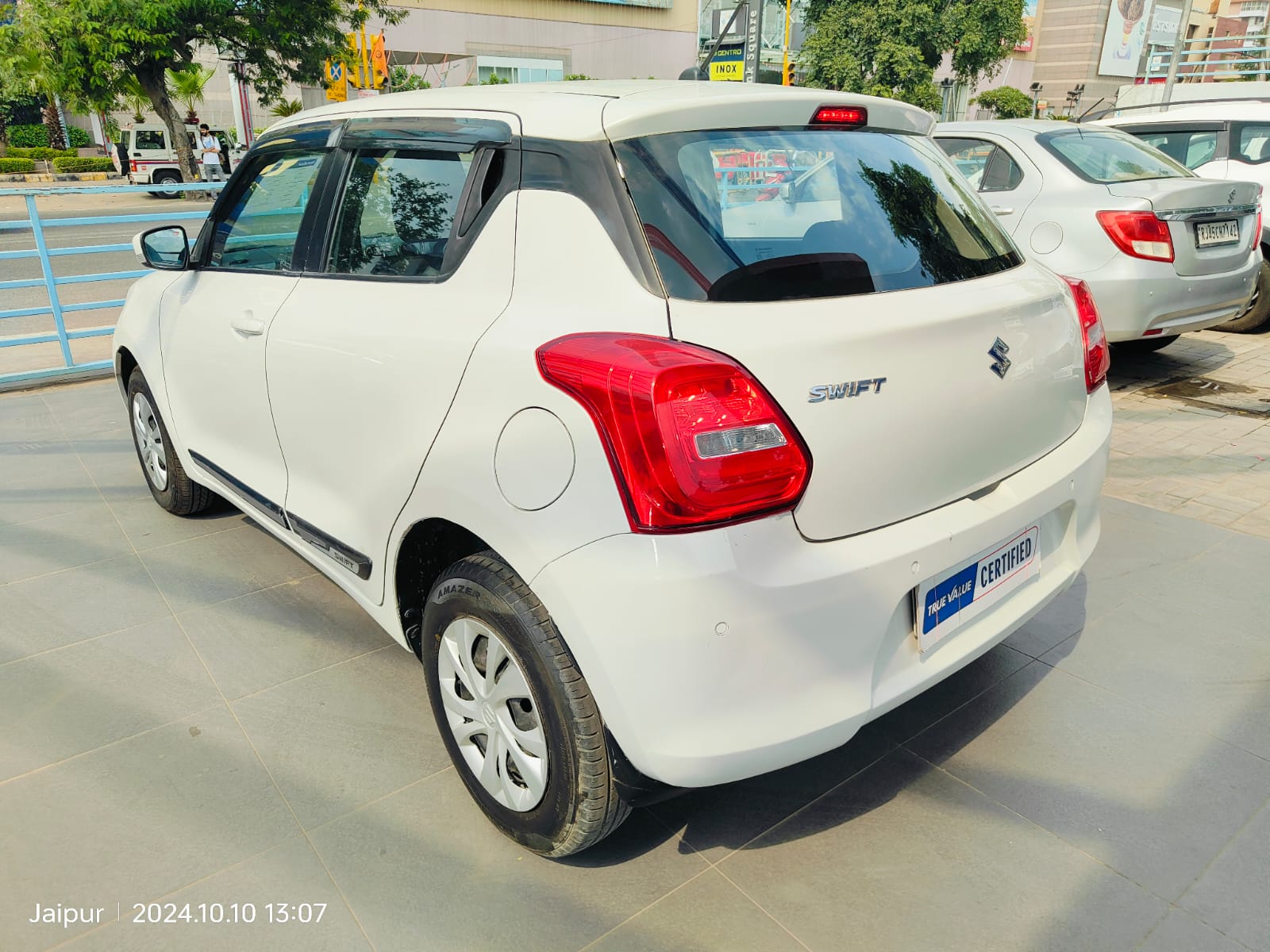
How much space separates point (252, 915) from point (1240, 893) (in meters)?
2.16

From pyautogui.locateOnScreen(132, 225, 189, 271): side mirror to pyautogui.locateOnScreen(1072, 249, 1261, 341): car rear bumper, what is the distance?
196 inches

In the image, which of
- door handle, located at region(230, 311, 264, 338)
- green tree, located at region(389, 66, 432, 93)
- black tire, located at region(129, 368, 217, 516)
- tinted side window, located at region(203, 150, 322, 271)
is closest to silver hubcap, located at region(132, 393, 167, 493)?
black tire, located at region(129, 368, 217, 516)

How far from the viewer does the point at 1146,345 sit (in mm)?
7156

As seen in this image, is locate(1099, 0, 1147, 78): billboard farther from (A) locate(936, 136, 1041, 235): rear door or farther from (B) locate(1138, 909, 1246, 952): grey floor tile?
(B) locate(1138, 909, 1246, 952): grey floor tile

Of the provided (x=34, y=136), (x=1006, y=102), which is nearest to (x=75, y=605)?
(x=34, y=136)

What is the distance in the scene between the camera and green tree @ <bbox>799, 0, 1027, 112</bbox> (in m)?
36.7

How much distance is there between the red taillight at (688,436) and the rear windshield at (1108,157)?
211 inches

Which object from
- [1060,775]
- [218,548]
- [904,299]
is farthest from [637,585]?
[218,548]

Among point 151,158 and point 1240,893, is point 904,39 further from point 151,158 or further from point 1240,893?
point 1240,893

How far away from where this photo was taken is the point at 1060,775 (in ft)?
7.97

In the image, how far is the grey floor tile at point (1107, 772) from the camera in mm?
2188

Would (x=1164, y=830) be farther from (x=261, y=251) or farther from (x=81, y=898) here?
(x=261, y=251)

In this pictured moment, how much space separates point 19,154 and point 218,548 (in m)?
36.0

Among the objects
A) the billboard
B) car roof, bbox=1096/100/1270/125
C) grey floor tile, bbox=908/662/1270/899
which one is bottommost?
grey floor tile, bbox=908/662/1270/899
